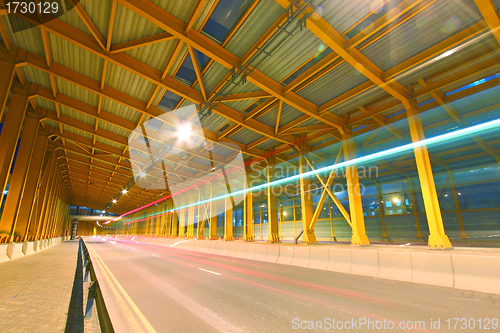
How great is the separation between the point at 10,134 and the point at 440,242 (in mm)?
20567

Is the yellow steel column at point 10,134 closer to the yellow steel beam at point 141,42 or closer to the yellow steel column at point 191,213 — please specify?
the yellow steel beam at point 141,42

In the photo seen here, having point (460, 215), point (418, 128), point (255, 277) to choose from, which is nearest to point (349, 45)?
point (418, 128)

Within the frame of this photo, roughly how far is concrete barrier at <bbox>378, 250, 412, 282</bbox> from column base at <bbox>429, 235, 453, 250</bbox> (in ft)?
→ 8.78

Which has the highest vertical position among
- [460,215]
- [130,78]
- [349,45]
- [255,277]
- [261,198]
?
[130,78]

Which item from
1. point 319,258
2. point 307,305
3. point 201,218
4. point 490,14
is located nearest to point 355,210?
point 319,258

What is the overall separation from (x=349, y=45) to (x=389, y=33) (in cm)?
140

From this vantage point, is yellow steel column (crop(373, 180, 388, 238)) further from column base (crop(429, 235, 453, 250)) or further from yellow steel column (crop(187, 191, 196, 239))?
yellow steel column (crop(187, 191, 196, 239))

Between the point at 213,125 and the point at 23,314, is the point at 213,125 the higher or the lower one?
the higher one

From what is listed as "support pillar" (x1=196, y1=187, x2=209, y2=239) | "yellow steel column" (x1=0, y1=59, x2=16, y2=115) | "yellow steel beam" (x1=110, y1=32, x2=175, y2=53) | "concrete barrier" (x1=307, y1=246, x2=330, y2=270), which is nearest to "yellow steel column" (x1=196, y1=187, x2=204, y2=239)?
"support pillar" (x1=196, y1=187, x2=209, y2=239)

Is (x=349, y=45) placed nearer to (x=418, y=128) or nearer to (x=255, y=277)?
(x=418, y=128)

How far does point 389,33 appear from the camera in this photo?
8.34 m

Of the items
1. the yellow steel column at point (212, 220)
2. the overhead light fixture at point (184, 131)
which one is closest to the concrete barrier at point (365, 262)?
the overhead light fixture at point (184, 131)

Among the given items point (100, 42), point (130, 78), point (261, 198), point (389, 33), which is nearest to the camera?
point (389, 33)

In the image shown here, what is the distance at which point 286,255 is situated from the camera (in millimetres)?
12438
